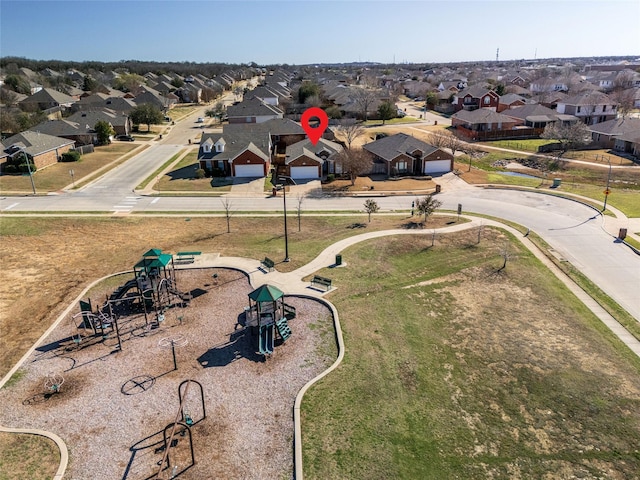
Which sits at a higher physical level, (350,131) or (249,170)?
(350,131)

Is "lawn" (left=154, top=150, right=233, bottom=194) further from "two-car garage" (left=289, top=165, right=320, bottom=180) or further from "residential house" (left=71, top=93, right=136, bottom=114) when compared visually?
"residential house" (left=71, top=93, right=136, bottom=114)

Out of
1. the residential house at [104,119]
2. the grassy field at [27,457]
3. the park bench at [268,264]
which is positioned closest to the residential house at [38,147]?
the residential house at [104,119]

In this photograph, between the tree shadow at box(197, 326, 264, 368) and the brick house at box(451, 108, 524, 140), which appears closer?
the tree shadow at box(197, 326, 264, 368)

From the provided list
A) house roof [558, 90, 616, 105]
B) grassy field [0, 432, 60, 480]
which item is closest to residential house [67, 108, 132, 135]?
grassy field [0, 432, 60, 480]

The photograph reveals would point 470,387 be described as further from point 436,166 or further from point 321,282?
point 436,166

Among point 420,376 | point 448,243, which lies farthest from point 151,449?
point 448,243

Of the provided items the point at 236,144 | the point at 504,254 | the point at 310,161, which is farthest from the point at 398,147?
Answer: the point at 504,254
